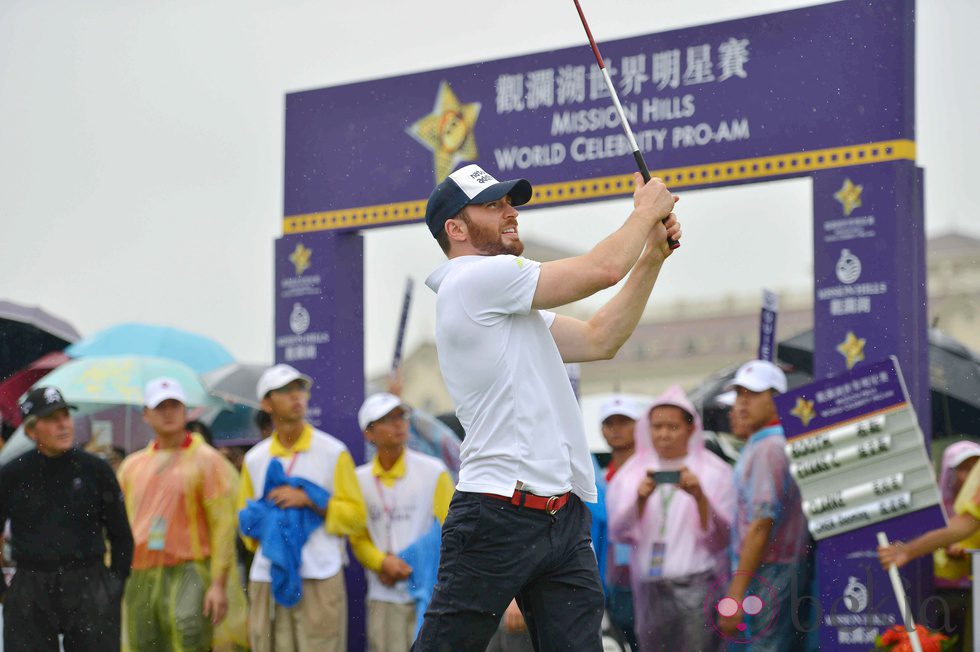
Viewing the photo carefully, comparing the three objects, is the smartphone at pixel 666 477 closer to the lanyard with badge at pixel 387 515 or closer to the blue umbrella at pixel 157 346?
the lanyard with badge at pixel 387 515

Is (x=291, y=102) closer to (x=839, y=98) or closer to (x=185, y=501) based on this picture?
(x=185, y=501)

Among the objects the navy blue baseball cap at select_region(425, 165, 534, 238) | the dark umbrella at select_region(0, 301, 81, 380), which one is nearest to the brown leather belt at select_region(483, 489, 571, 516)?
the navy blue baseball cap at select_region(425, 165, 534, 238)

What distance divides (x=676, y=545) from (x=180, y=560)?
3122 millimetres

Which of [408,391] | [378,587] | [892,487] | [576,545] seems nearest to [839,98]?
[892,487]

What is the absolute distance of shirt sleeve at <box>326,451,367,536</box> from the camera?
337 inches

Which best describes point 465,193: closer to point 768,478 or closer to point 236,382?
point 768,478

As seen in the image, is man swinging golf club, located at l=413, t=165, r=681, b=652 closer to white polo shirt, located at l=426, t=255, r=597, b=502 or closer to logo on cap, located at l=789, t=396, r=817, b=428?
white polo shirt, located at l=426, t=255, r=597, b=502

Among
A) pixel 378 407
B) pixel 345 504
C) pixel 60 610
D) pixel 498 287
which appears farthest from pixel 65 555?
pixel 498 287

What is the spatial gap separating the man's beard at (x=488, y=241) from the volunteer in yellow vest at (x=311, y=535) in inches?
170

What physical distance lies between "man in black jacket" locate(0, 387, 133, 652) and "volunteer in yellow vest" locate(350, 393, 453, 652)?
142 centimetres

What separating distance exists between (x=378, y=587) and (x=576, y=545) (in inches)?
175

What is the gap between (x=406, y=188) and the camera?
9648 millimetres

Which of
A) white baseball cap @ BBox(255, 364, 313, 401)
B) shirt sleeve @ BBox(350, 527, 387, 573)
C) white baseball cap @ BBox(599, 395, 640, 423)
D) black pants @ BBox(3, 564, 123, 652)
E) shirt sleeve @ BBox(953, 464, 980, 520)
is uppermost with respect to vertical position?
white baseball cap @ BBox(255, 364, 313, 401)

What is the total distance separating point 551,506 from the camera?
4250mm
